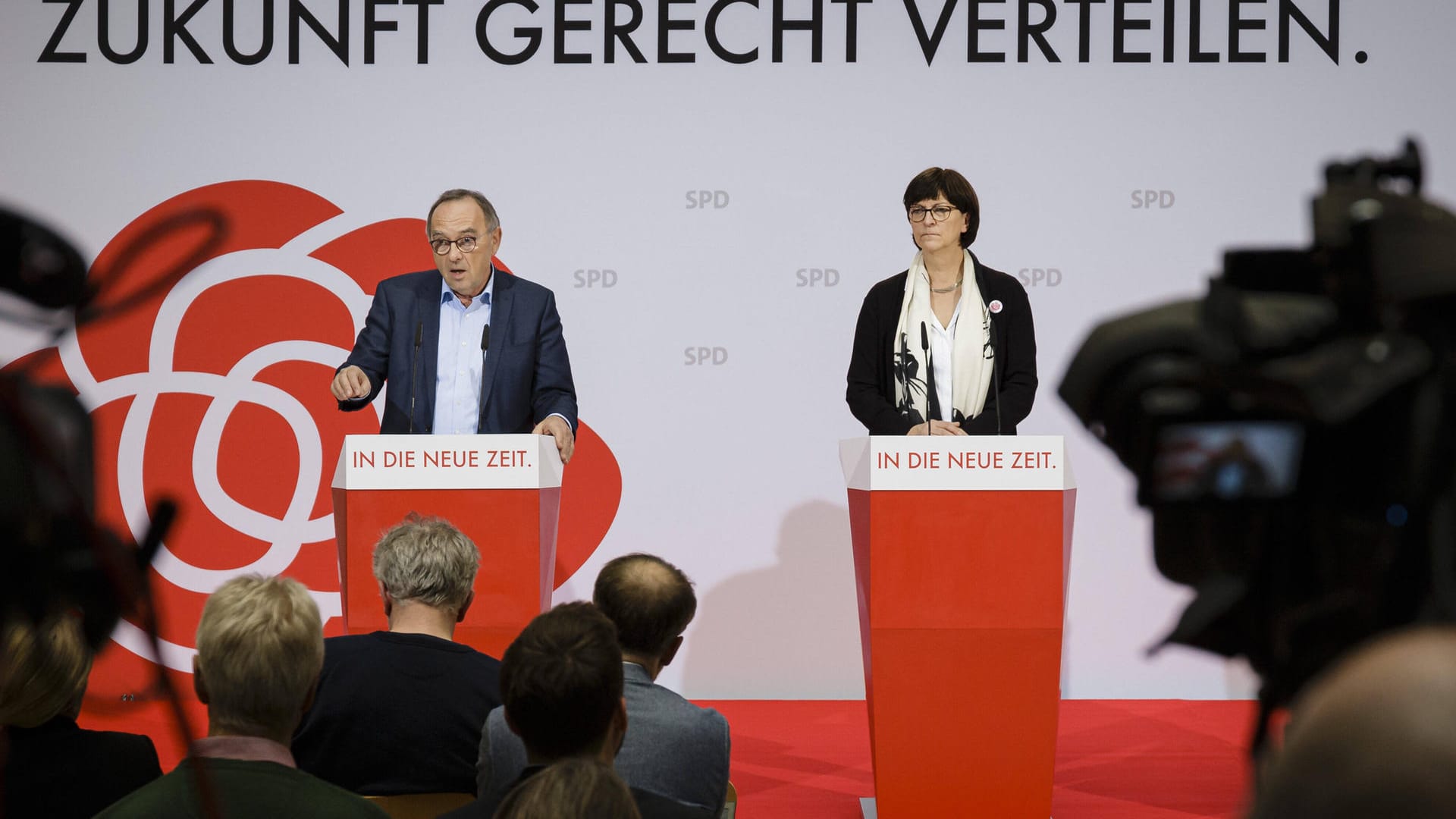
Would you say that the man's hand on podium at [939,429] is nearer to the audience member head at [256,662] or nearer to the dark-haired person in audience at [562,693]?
the dark-haired person in audience at [562,693]

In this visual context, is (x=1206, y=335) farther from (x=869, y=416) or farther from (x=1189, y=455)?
(x=869, y=416)

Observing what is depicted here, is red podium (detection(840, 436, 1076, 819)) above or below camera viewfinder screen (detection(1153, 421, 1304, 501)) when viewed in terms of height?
below

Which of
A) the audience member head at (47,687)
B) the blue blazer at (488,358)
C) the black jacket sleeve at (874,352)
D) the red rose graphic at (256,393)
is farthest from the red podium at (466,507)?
the red rose graphic at (256,393)

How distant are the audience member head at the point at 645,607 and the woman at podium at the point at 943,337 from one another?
1.17 metres

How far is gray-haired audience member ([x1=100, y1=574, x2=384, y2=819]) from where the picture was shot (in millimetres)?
1397

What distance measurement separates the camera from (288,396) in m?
5.31

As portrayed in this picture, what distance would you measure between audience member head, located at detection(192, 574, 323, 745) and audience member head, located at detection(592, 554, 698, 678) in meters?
0.74

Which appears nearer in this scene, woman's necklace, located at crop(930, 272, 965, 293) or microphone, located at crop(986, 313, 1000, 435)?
microphone, located at crop(986, 313, 1000, 435)

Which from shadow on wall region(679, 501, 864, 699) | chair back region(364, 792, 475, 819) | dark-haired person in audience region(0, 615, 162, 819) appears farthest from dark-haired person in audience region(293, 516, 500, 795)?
shadow on wall region(679, 501, 864, 699)

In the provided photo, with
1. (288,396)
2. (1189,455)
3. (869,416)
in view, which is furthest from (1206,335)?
(288,396)

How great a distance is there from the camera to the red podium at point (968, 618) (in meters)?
3.16

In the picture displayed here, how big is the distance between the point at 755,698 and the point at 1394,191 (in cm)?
494

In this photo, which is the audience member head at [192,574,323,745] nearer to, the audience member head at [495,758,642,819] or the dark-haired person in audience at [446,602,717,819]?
the dark-haired person in audience at [446,602,717,819]

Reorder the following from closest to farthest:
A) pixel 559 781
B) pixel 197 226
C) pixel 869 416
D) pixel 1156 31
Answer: pixel 197 226, pixel 559 781, pixel 869 416, pixel 1156 31
